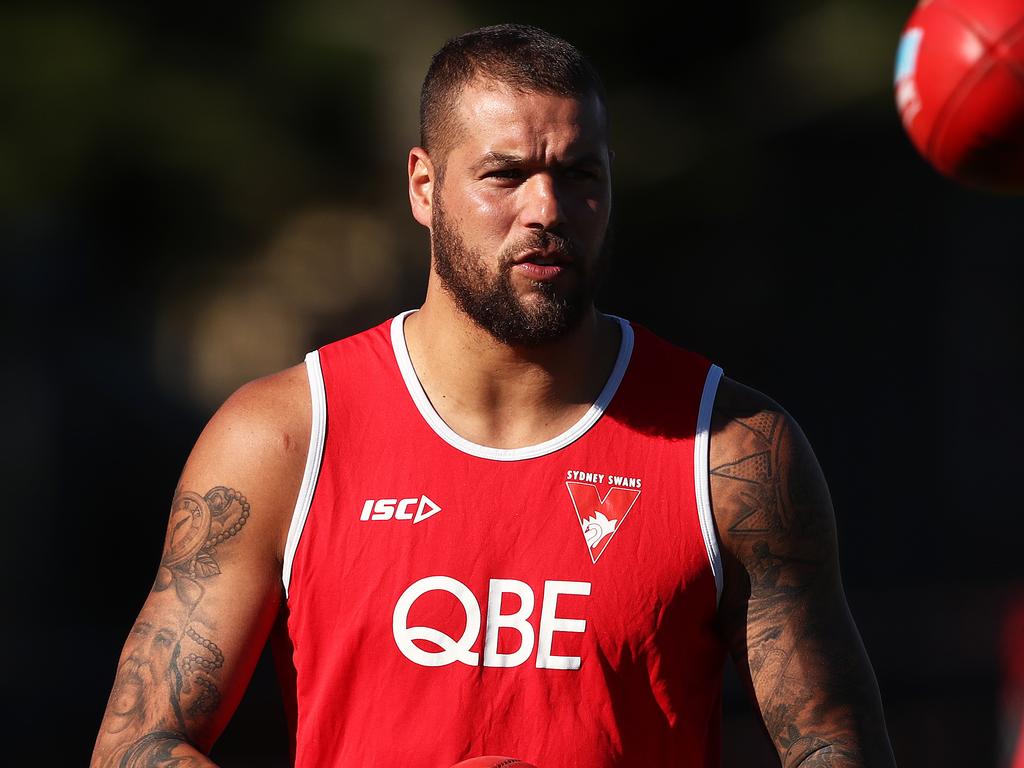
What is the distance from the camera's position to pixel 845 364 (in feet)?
39.5

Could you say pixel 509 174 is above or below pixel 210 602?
above

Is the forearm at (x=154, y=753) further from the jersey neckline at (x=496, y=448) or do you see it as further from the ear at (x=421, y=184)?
the ear at (x=421, y=184)

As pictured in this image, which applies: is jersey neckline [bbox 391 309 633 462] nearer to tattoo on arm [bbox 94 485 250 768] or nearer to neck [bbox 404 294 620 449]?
neck [bbox 404 294 620 449]

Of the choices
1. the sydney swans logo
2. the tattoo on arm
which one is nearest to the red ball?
the sydney swans logo

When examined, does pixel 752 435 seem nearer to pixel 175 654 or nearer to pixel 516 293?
pixel 516 293

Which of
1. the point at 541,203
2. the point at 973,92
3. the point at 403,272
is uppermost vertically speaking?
the point at 403,272

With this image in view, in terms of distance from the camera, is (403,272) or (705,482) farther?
(403,272)

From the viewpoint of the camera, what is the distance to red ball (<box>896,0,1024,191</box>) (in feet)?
11.9

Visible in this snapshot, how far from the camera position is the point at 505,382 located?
3852 millimetres

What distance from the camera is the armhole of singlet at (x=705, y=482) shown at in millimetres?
3635

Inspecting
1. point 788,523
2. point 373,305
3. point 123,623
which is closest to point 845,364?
point 373,305

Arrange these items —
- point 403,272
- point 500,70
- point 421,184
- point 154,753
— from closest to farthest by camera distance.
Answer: point 154,753, point 500,70, point 421,184, point 403,272

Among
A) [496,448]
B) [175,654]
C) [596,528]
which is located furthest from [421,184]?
[175,654]

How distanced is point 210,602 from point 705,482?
1151 mm
